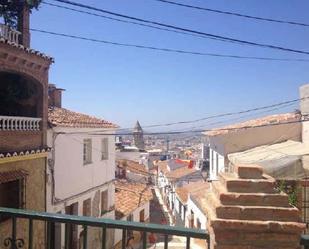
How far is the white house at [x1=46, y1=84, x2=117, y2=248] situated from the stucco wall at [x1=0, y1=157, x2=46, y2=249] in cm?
50

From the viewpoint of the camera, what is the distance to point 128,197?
23.1 metres

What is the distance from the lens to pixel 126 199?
2269 cm

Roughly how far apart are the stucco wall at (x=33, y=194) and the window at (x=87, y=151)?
12.8ft

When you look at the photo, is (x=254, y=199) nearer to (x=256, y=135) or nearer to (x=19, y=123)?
(x=19, y=123)

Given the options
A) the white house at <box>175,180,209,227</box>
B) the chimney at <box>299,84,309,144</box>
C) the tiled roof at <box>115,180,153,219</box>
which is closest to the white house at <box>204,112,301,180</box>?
the chimney at <box>299,84,309,144</box>

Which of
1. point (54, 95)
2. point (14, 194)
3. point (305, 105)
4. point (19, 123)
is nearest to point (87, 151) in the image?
point (54, 95)

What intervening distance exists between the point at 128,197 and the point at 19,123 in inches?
503

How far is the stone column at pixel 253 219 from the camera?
7.97ft

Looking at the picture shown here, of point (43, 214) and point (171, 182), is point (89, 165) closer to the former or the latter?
point (43, 214)

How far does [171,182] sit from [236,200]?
36696mm

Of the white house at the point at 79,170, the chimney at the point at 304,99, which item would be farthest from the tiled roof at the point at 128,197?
the chimney at the point at 304,99

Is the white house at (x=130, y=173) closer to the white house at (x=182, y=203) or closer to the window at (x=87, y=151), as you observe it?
the white house at (x=182, y=203)

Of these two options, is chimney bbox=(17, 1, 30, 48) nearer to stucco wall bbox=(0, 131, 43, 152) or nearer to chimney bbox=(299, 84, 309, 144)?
stucco wall bbox=(0, 131, 43, 152)

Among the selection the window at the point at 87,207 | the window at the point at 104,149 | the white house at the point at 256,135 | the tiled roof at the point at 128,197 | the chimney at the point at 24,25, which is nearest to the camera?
the chimney at the point at 24,25
